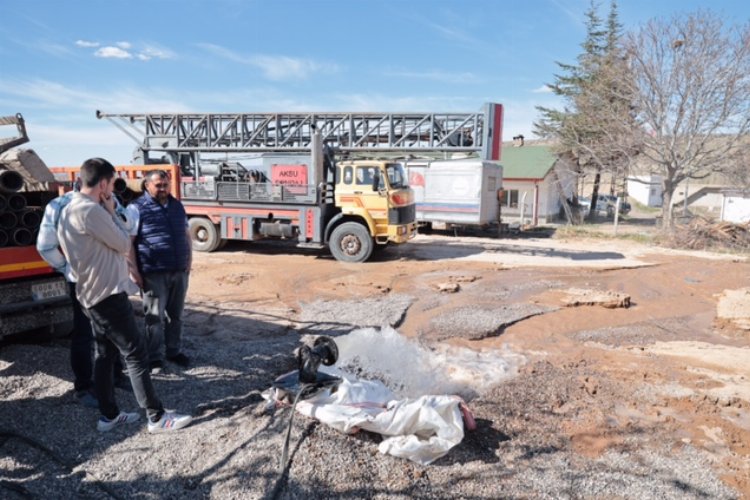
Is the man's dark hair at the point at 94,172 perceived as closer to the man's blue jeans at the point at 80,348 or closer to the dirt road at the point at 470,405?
the man's blue jeans at the point at 80,348

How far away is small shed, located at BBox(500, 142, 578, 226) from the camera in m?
24.9

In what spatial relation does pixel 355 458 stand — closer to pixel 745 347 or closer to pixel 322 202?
pixel 745 347

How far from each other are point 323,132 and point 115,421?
1107 cm

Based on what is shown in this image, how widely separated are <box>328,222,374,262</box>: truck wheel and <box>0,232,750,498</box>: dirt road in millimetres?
3080

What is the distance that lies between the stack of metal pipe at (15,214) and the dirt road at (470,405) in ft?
3.74

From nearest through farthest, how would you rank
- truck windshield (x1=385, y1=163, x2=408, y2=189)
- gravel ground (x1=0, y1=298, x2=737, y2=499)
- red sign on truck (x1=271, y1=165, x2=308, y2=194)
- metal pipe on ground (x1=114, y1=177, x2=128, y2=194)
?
gravel ground (x1=0, y1=298, x2=737, y2=499)
metal pipe on ground (x1=114, y1=177, x2=128, y2=194)
truck windshield (x1=385, y1=163, x2=408, y2=189)
red sign on truck (x1=271, y1=165, x2=308, y2=194)

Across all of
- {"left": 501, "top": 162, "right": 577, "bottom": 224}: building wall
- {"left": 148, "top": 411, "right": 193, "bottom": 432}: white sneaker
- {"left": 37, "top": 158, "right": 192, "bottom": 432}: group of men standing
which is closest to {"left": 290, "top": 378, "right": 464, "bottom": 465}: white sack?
{"left": 148, "top": 411, "right": 193, "bottom": 432}: white sneaker

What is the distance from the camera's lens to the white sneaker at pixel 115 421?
3.38 metres

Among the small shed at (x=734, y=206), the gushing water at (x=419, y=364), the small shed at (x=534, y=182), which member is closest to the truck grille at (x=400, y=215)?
the gushing water at (x=419, y=364)

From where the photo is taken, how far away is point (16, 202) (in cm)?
396

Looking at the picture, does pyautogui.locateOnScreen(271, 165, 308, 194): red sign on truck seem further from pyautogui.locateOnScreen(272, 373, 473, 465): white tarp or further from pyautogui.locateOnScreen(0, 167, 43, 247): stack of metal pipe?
pyautogui.locateOnScreen(272, 373, 473, 465): white tarp

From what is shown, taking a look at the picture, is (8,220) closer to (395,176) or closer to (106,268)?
(106,268)

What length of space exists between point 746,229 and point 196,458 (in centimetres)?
1868

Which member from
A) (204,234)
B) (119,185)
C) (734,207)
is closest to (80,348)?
(119,185)
